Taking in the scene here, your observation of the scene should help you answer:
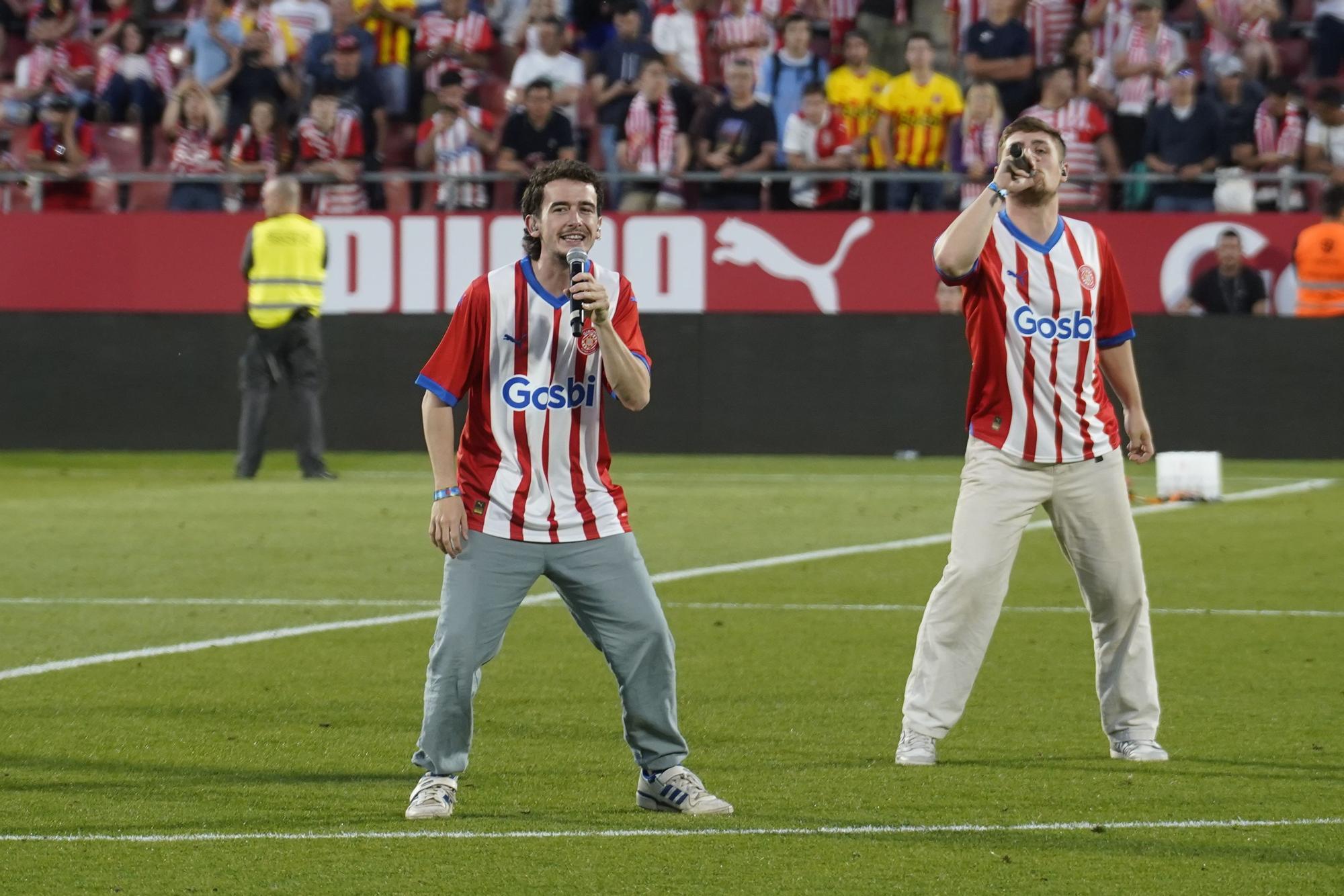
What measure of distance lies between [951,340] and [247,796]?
14.2 meters

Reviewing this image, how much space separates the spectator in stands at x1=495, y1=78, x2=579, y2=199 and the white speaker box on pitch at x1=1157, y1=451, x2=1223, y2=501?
7097 mm

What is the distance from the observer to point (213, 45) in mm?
22125

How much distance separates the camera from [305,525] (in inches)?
555

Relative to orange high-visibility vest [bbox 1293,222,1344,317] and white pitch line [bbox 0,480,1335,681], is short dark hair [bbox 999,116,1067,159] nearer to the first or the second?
white pitch line [bbox 0,480,1335,681]

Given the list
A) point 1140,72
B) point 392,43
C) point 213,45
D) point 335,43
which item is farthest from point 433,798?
point 213,45

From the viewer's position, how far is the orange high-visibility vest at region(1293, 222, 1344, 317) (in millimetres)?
18984

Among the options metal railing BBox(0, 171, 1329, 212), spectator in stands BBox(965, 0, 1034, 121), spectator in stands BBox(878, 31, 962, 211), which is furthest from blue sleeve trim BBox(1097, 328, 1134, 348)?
spectator in stands BBox(965, 0, 1034, 121)

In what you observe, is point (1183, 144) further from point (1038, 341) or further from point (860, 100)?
point (1038, 341)

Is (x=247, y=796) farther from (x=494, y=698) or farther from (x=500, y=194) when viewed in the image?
(x=500, y=194)

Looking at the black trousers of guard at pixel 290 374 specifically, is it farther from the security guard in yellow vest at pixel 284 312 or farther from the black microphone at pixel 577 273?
the black microphone at pixel 577 273

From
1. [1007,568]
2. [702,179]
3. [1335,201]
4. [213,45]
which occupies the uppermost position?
[213,45]

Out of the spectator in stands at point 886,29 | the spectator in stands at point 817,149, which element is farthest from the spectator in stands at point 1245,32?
the spectator in stands at point 817,149

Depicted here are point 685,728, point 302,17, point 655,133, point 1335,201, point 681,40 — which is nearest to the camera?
point 685,728

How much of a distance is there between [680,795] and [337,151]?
52.8ft
